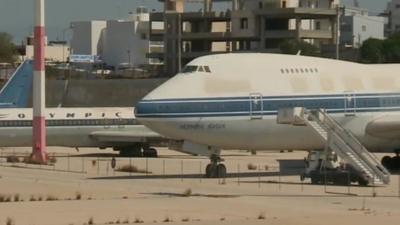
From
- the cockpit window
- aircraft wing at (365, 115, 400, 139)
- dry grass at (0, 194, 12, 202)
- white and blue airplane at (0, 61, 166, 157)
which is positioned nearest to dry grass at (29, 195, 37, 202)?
dry grass at (0, 194, 12, 202)

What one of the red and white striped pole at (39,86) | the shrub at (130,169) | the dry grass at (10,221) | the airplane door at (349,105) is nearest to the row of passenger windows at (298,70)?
the airplane door at (349,105)

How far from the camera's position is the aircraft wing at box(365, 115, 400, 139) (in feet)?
149

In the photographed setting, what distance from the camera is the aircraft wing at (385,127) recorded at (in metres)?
45.4

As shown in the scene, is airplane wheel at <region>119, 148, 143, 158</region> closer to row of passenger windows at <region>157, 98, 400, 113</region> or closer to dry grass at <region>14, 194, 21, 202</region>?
row of passenger windows at <region>157, 98, 400, 113</region>

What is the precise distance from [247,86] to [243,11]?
338ft

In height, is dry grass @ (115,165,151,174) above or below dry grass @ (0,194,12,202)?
below

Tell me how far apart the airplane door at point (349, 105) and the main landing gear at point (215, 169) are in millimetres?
5685

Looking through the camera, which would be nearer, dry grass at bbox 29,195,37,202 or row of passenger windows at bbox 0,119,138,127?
dry grass at bbox 29,195,37,202

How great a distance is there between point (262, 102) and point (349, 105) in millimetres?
3871

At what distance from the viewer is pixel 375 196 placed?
3712 cm

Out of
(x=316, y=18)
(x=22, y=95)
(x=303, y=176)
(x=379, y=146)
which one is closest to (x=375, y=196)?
(x=303, y=176)

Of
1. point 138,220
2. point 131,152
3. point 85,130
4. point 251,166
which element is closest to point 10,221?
point 138,220

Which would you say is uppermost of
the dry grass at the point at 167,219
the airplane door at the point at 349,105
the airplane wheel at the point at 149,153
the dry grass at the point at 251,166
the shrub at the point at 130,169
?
the airplane door at the point at 349,105

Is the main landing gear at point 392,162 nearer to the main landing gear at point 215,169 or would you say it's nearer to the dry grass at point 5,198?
the main landing gear at point 215,169
